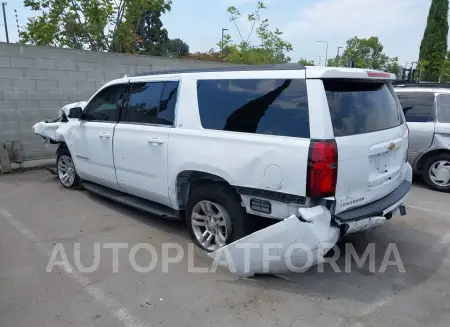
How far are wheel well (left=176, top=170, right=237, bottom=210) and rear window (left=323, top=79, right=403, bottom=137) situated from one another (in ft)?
3.94

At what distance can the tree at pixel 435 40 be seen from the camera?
80.9 feet

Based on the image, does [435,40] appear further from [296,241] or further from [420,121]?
[296,241]

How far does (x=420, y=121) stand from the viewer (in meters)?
6.77

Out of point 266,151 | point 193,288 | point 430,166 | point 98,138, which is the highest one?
point 266,151

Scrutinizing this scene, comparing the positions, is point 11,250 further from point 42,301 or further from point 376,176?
point 376,176

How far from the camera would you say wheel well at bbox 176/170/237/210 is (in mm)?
3742

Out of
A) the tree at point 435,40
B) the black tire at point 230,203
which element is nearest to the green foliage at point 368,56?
the tree at point 435,40

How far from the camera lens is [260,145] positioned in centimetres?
326

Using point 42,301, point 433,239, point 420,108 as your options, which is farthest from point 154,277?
point 420,108

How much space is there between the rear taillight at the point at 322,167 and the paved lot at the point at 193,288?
3.18 feet

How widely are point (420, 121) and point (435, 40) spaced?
22.2m

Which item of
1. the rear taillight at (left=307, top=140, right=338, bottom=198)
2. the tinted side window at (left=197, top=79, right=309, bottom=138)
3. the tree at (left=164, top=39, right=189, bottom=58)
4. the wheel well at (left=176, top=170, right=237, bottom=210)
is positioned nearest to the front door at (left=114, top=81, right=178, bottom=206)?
the wheel well at (left=176, top=170, right=237, bottom=210)

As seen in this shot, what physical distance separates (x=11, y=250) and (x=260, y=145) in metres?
2.97

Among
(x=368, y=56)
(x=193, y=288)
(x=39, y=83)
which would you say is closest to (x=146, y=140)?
(x=193, y=288)
